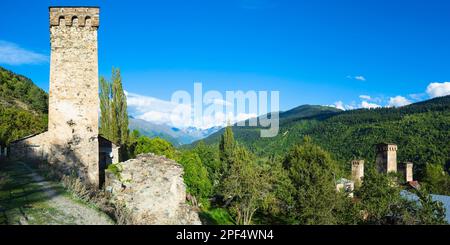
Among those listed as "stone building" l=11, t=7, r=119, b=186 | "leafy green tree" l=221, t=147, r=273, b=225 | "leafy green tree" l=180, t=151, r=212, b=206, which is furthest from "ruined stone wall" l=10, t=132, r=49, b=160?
"leafy green tree" l=221, t=147, r=273, b=225

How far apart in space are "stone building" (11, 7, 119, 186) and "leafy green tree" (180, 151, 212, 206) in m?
14.1

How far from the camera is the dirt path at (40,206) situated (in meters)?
7.58

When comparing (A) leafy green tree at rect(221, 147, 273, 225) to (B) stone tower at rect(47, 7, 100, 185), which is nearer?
(B) stone tower at rect(47, 7, 100, 185)

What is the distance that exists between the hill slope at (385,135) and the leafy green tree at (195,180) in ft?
79.9

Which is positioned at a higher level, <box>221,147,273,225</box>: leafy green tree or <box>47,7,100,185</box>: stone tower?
<box>47,7,100,185</box>: stone tower

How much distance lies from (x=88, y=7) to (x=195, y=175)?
17.9 meters

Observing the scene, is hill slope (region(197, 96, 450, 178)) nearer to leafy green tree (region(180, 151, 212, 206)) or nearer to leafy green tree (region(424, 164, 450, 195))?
leafy green tree (region(424, 164, 450, 195))

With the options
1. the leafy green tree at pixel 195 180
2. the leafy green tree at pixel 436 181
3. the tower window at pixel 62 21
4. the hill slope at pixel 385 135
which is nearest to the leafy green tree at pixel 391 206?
the leafy green tree at pixel 195 180

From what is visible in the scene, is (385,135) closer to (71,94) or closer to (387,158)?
(387,158)

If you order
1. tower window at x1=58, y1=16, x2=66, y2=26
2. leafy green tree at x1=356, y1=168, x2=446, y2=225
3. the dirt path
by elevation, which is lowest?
leafy green tree at x1=356, y1=168, x2=446, y2=225

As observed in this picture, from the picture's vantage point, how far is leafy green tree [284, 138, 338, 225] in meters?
23.1

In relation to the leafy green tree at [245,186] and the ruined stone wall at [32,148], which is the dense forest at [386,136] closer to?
the leafy green tree at [245,186]

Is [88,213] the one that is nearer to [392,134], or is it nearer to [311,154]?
[311,154]
